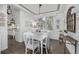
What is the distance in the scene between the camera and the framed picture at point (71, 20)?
182cm

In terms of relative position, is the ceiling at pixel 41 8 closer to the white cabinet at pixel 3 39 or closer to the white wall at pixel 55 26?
the white wall at pixel 55 26

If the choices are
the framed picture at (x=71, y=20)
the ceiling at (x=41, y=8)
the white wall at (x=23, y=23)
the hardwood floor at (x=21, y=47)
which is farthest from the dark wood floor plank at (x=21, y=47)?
the ceiling at (x=41, y=8)

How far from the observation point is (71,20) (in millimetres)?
1832

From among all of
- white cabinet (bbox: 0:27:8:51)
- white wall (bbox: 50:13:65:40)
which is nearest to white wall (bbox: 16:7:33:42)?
white cabinet (bbox: 0:27:8:51)

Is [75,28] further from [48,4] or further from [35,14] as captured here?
[35,14]

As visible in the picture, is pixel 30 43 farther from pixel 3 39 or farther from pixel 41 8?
pixel 41 8

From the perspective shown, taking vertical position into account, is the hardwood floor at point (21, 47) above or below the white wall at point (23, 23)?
below

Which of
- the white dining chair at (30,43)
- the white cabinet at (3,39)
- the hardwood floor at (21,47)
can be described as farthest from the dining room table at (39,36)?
the white cabinet at (3,39)

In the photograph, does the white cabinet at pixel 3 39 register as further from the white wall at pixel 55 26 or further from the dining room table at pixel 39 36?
the white wall at pixel 55 26

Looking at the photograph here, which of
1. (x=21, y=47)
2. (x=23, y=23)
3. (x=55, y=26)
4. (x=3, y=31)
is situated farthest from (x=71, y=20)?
(x=3, y=31)

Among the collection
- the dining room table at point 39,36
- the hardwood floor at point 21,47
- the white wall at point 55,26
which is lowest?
the hardwood floor at point 21,47

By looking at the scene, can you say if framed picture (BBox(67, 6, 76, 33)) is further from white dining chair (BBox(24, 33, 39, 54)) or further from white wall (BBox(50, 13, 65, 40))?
white dining chair (BBox(24, 33, 39, 54))
